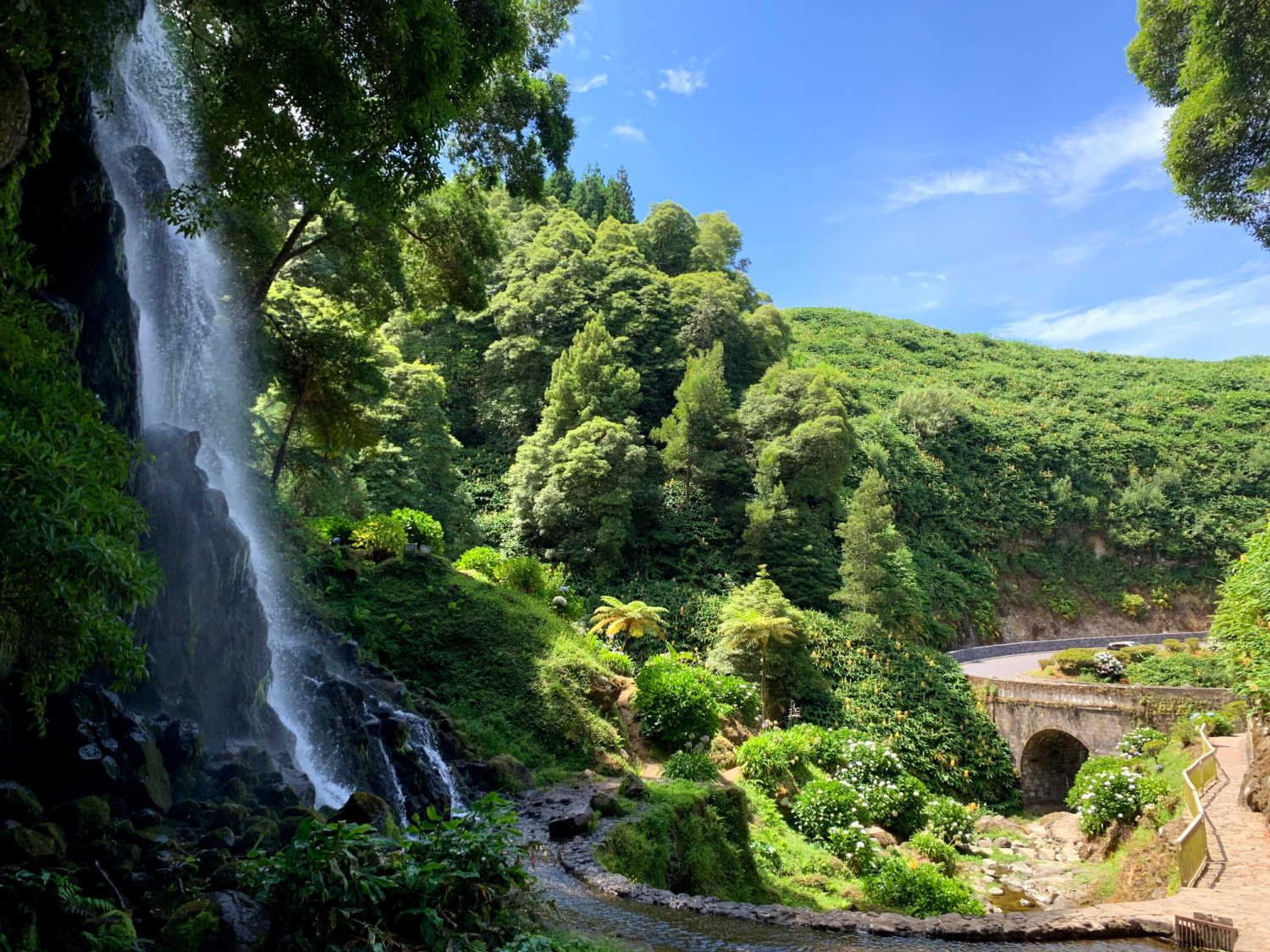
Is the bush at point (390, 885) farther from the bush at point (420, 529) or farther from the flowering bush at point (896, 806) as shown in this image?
the bush at point (420, 529)

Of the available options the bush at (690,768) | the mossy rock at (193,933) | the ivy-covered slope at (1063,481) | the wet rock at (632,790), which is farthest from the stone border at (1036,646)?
the mossy rock at (193,933)

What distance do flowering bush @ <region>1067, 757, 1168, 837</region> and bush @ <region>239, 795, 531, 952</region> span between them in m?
14.7

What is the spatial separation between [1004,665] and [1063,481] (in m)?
17.2

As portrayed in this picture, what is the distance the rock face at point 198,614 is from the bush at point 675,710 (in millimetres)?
7932

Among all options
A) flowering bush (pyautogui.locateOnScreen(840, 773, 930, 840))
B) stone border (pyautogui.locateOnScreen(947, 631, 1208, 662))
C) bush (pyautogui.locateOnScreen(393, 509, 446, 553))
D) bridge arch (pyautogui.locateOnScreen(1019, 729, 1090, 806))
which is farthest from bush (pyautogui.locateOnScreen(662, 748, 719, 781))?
stone border (pyautogui.locateOnScreen(947, 631, 1208, 662))

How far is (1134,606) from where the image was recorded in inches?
1396

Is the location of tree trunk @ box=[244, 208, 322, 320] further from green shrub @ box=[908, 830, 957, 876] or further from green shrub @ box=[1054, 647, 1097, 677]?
green shrub @ box=[1054, 647, 1097, 677]

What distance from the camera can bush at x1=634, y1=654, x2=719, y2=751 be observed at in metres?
15.0

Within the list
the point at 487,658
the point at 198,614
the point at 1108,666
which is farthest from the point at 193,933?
the point at 1108,666

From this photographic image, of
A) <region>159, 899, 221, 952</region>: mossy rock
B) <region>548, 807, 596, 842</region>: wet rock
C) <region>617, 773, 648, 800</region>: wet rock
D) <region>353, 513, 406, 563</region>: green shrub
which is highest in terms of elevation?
<region>353, 513, 406, 563</region>: green shrub

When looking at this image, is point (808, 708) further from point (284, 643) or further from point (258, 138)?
point (258, 138)

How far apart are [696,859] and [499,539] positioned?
55.5 ft

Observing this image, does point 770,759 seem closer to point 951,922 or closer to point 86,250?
point 951,922

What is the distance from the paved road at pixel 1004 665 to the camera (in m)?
25.3
